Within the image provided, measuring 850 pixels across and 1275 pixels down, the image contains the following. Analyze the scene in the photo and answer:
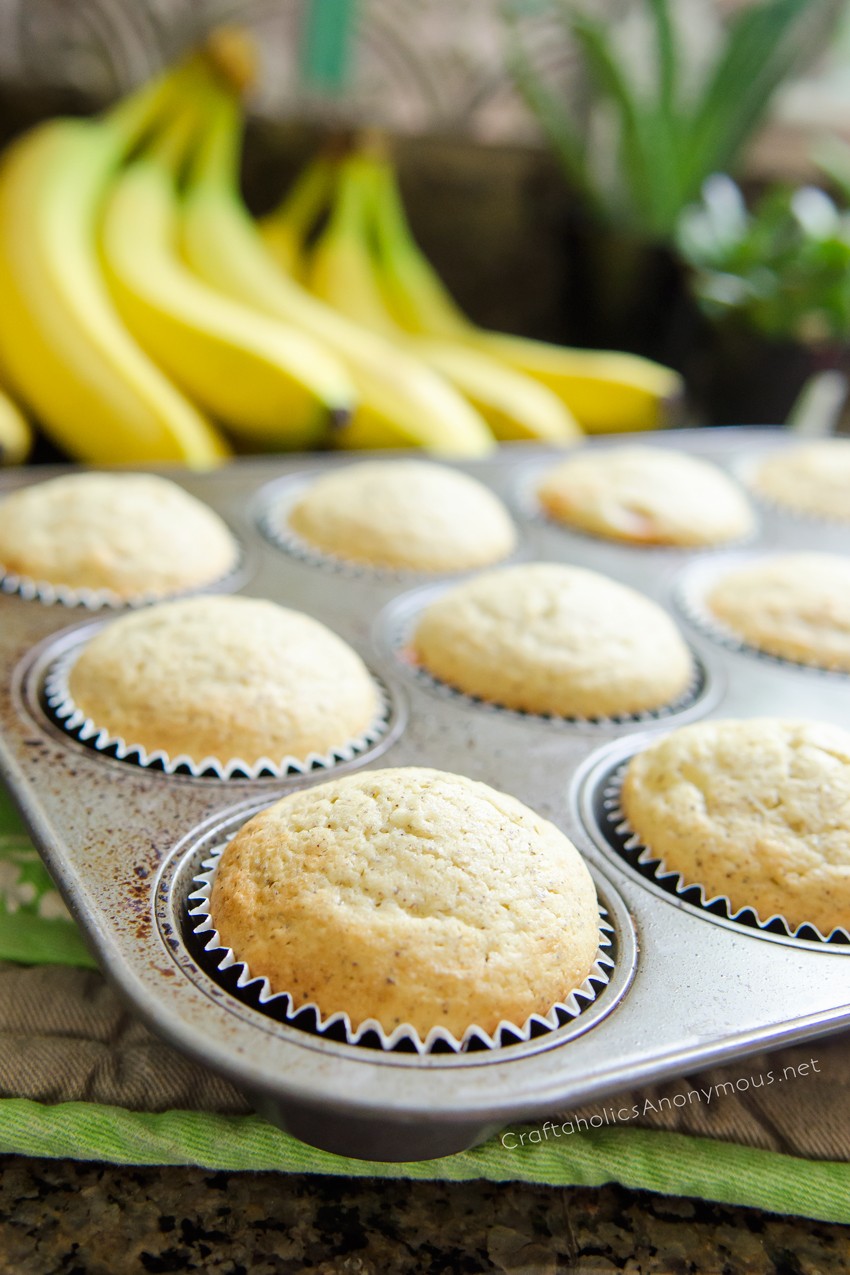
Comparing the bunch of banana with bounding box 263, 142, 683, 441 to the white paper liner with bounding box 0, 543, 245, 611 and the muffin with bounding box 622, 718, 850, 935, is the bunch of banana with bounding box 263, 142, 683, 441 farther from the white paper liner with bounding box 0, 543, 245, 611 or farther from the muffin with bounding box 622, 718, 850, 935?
the muffin with bounding box 622, 718, 850, 935

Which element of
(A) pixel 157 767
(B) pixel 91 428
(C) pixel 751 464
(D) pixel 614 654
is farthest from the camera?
(C) pixel 751 464

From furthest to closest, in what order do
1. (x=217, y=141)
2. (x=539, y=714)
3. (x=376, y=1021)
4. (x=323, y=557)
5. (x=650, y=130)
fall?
1. (x=650, y=130)
2. (x=217, y=141)
3. (x=323, y=557)
4. (x=539, y=714)
5. (x=376, y=1021)

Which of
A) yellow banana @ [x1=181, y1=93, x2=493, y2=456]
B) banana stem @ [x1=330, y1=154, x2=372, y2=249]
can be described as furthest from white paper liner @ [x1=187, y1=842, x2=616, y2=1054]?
banana stem @ [x1=330, y1=154, x2=372, y2=249]

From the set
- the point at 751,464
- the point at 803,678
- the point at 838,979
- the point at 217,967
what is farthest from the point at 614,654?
the point at 751,464

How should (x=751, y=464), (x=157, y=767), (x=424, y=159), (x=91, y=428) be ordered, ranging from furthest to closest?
(x=424, y=159) < (x=751, y=464) < (x=91, y=428) < (x=157, y=767)

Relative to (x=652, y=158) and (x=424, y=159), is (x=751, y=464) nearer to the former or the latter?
(x=652, y=158)

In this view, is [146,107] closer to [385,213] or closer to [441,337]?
[385,213]

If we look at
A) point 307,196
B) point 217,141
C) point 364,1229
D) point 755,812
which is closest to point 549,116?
point 307,196
